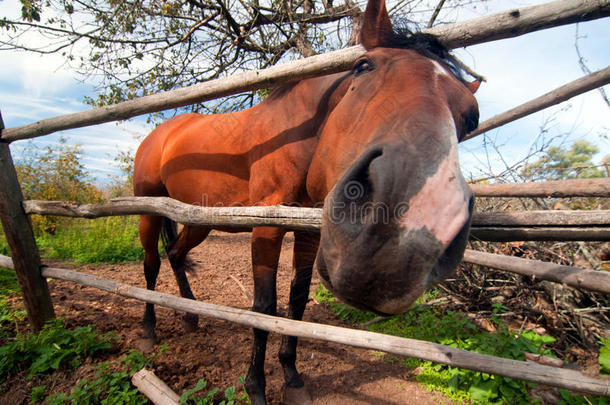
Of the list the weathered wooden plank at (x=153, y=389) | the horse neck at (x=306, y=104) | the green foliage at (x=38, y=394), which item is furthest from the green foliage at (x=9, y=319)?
the horse neck at (x=306, y=104)

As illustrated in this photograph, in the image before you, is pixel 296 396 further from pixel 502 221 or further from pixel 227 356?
pixel 502 221

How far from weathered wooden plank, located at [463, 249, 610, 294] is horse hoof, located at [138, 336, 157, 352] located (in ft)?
10.1

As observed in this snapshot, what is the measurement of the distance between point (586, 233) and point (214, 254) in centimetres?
703

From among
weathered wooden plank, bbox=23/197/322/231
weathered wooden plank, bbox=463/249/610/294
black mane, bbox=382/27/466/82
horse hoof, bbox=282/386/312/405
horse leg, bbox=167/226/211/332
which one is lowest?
horse hoof, bbox=282/386/312/405

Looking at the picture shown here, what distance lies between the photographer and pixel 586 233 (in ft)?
4.21

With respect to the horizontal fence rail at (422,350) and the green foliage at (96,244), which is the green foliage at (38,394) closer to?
the horizontal fence rail at (422,350)

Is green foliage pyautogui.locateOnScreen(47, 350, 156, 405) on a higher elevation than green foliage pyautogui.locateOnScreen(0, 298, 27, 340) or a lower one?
higher

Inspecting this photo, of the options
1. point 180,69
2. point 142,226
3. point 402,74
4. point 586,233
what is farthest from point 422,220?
point 180,69

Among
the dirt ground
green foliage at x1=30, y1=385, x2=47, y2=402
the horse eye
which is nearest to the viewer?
the horse eye

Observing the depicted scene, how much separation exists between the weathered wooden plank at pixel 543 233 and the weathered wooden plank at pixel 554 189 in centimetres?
64

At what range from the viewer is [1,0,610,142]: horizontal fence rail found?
133 centimetres

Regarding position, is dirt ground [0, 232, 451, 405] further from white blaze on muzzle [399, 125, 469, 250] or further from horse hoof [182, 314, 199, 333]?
white blaze on muzzle [399, 125, 469, 250]

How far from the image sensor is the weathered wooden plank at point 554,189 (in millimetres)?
1989

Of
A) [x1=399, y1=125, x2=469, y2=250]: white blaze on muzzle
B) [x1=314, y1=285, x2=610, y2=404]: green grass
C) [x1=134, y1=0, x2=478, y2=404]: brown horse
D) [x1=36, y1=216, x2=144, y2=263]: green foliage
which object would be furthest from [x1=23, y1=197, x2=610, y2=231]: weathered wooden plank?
[x1=36, y1=216, x2=144, y2=263]: green foliage
